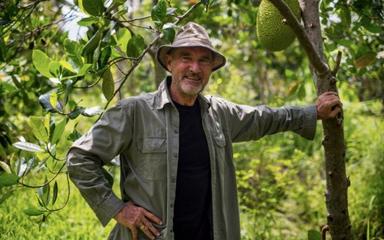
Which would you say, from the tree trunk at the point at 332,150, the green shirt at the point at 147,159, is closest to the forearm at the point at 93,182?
the green shirt at the point at 147,159

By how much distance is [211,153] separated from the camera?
1.97 meters

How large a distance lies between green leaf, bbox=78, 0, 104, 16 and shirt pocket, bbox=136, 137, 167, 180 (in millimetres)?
564

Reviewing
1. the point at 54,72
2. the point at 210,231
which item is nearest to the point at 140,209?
the point at 210,231

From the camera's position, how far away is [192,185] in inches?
76.1

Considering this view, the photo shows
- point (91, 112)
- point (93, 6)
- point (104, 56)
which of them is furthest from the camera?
point (91, 112)

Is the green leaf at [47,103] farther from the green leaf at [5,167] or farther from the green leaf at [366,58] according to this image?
the green leaf at [366,58]

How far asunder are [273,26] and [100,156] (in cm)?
76

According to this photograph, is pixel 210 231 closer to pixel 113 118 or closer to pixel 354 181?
pixel 113 118

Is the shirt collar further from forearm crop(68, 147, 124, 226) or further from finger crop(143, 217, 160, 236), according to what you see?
finger crop(143, 217, 160, 236)

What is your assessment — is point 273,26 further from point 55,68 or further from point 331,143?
point 55,68

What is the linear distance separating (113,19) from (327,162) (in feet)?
2.79

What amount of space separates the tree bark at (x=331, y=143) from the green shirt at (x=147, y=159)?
24 centimetres

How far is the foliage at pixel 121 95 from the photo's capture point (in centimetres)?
165

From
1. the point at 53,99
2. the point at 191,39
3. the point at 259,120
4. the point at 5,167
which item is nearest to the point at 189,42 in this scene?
the point at 191,39
